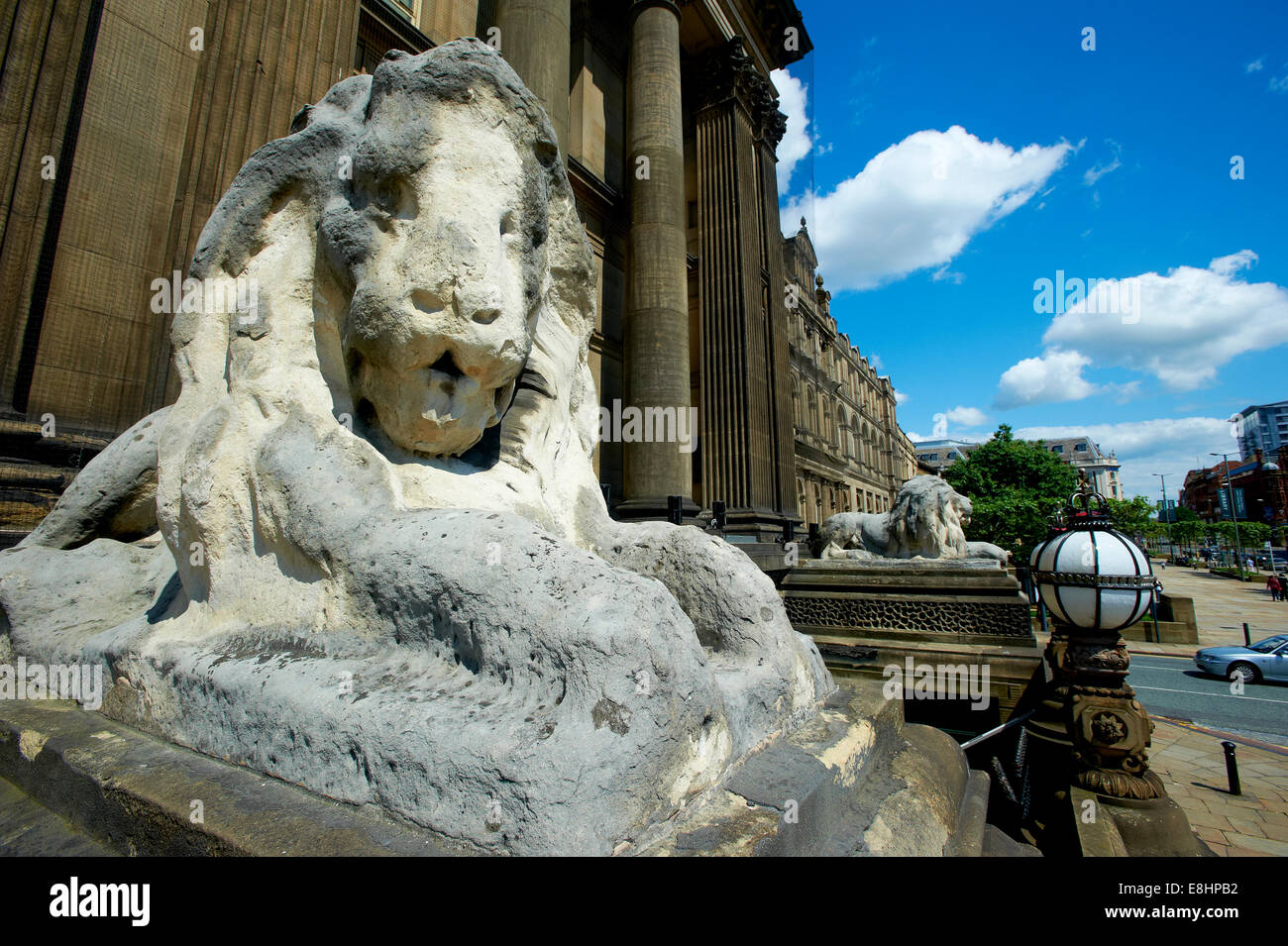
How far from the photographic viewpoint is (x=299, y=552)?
173 cm

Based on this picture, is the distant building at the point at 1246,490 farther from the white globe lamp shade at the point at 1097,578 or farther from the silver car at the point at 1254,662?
the white globe lamp shade at the point at 1097,578

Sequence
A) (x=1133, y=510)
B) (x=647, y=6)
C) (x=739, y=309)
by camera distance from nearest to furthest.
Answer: (x=647, y=6)
(x=739, y=309)
(x=1133, y=510)

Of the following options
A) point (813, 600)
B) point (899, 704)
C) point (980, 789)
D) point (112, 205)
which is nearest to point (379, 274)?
point (899, 704)

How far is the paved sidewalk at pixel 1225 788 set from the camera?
13.5 ft

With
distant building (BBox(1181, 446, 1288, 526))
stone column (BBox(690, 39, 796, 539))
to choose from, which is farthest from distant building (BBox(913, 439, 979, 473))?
stone column (BBox(690, 39, 796, 539))

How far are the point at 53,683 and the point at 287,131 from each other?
17.8ft

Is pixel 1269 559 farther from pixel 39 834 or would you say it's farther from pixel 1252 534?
pixel 39 834

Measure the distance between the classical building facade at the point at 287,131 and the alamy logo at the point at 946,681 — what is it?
4.61 m

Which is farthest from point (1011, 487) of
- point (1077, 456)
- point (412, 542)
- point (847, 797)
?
point (1077, 456)

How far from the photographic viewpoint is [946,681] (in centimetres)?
642

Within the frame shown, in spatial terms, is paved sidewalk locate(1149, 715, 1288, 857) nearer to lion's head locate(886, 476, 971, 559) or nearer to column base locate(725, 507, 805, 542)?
lion's head locate(886, 476, 971, 559)

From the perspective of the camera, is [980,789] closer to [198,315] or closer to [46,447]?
[198,315]
